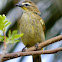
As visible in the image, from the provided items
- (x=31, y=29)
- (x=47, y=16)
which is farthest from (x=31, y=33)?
(x=47, y=16)

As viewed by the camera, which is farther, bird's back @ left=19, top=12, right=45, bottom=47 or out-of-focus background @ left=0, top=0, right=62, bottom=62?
out-of-focus background @ left=0, top=0, right=62, bottom=62

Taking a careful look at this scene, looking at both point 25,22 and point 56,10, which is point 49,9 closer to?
point 56,10

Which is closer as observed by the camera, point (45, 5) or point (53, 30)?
point (53, 30)

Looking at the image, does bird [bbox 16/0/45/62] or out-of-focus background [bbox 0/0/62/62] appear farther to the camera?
out-of-focus background [bbox 0/0/62/62]

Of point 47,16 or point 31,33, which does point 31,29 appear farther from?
point 47,16

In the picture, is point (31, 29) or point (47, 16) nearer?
point (31, 29)

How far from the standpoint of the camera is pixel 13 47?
7.89ft

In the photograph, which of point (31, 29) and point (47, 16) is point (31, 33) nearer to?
Answer: point (31, 29)

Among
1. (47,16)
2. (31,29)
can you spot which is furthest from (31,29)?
(47,16)

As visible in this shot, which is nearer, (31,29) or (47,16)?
(31,29)

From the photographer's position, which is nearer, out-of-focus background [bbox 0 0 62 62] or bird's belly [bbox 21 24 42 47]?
bird's belly [bbox 21 24 42 47]

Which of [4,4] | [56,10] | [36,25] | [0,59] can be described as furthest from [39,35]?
[0,59]

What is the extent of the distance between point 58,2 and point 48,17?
287mm

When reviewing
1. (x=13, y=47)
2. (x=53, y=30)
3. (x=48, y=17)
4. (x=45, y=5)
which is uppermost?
(x=45, y=5)
